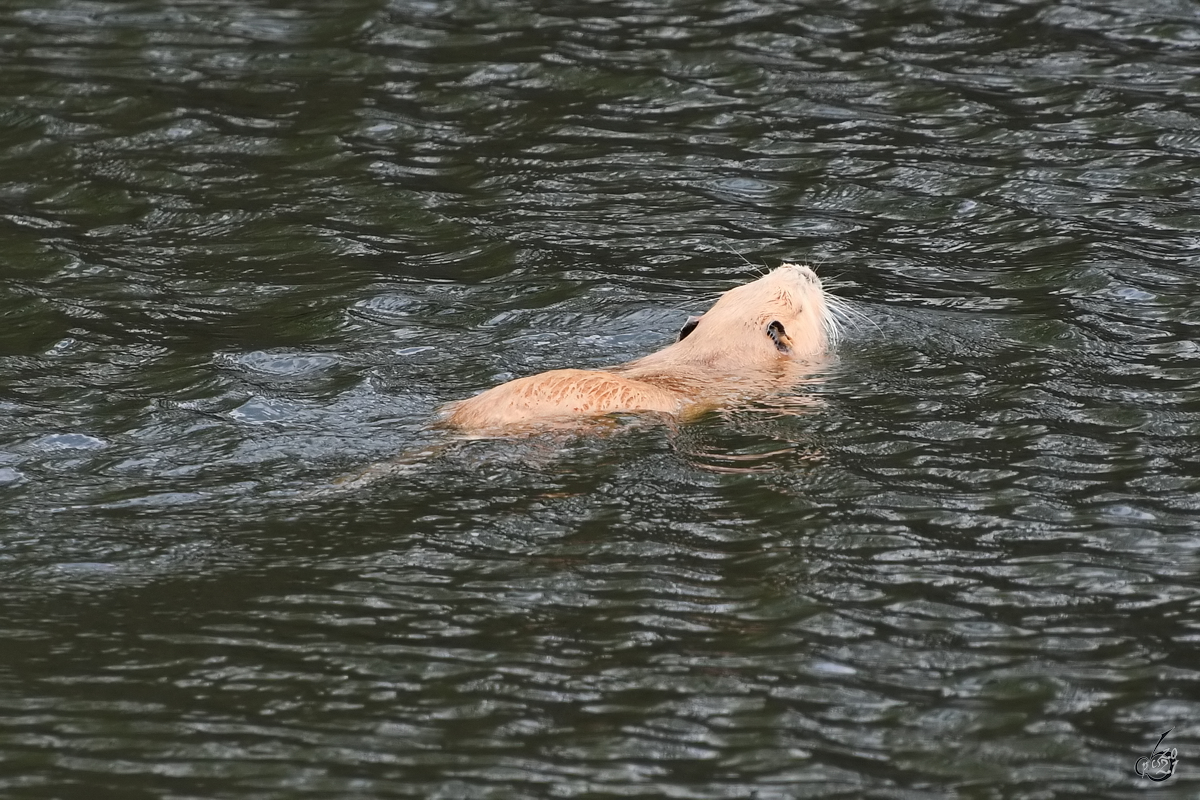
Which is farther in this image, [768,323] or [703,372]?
[768,323]

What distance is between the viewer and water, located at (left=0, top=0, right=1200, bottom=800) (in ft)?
16.9

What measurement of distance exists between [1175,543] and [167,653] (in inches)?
146

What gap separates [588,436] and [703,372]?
53.3 inches

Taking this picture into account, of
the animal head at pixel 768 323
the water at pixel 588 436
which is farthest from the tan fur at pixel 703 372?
the water at pixel 588 436

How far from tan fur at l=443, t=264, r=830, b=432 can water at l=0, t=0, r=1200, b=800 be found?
0.75ft

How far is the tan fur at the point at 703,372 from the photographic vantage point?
7.43 metres

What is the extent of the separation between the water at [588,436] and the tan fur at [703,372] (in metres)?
0.23

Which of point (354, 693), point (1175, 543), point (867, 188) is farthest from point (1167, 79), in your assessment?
point (354, 693)

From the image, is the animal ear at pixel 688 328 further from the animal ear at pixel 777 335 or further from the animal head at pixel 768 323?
the animal ear at pixel 777 335

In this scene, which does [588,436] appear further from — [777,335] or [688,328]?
[777,335]

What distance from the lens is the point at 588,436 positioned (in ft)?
24.0

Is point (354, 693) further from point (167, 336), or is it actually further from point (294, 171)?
point (294, 171)

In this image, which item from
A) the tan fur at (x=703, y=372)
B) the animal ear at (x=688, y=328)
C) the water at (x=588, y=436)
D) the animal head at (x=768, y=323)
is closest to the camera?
the water at (x=588, y=436)

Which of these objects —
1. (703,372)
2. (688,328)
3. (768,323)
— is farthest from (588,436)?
(768,323)
